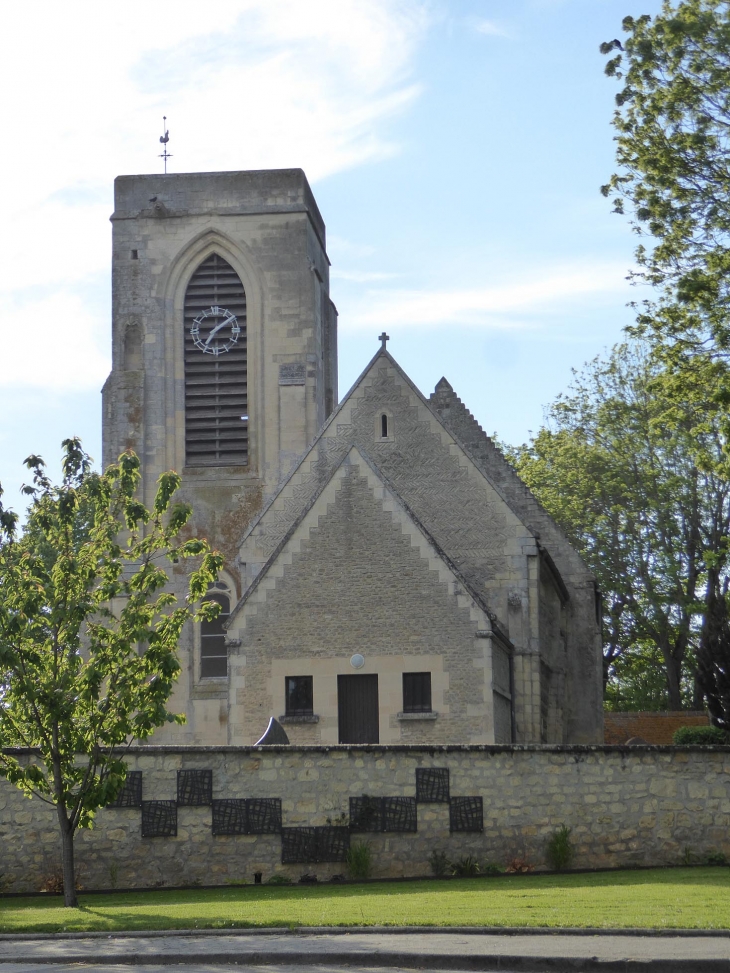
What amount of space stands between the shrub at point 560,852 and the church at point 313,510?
6074mm

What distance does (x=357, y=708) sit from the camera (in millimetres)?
27250

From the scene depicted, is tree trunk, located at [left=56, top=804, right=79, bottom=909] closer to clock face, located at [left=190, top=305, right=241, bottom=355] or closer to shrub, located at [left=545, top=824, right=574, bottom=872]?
shrub, located at [left=545, top=824, right=574, bottom=872]

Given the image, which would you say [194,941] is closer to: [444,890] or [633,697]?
[444,890]

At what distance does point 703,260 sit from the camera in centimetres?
2412

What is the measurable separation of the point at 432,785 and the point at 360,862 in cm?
141

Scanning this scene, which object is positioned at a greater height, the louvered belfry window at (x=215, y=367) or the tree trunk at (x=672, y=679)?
the louvered belfry window at (x=215, y=367)

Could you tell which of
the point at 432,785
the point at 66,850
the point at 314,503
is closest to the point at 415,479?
the point at 314,503

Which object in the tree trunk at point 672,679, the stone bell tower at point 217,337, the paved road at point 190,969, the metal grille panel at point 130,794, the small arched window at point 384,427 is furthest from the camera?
the tree trunk at point 672,679

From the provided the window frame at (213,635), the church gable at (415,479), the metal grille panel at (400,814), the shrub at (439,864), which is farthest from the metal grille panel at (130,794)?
the window frame at (213,635)

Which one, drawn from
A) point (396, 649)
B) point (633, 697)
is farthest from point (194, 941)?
point (633, 697)

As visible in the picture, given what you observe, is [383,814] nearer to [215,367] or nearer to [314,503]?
[314,503]

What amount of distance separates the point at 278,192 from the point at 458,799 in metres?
25.3

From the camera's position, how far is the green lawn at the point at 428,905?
13.8 m

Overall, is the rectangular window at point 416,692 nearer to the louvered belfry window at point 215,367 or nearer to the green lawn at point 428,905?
the green lawn at point 428,905
